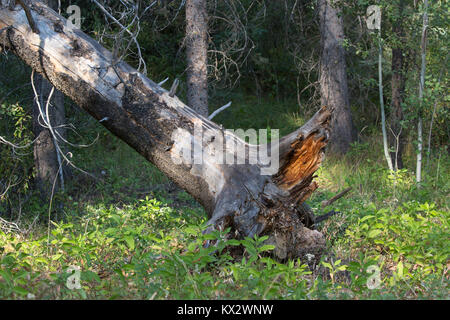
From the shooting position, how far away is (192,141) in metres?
4.89

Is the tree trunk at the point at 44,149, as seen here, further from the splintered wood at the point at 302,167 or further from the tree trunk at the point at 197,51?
the splintered wood at the point at 302,167

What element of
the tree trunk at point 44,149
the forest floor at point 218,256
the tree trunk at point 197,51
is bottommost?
the forest floor at point 218,256

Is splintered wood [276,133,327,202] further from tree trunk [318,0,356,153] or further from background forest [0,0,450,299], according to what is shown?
tree trunk [318,0,356,153]

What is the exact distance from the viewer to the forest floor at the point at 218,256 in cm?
358

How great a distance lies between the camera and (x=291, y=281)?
3816 mm

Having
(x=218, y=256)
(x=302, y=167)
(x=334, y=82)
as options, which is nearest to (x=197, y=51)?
(x=334, y=82)

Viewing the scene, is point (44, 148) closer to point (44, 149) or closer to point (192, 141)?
point (44, 149)

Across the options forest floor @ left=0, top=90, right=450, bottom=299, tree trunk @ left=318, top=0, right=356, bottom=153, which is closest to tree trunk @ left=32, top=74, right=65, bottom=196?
forest floor @ left=0, top=90, right=450, bottom=299

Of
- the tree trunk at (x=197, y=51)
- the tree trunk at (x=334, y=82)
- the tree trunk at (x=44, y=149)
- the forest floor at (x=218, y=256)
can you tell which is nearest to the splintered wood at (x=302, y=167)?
the forest floor at (x=218, y=256)

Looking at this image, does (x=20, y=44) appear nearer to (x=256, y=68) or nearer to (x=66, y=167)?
(x=66, y=167)

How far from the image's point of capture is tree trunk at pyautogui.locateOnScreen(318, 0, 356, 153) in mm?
9617

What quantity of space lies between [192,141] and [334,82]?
5.45 m

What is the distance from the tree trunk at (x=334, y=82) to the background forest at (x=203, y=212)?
0.70 ft
